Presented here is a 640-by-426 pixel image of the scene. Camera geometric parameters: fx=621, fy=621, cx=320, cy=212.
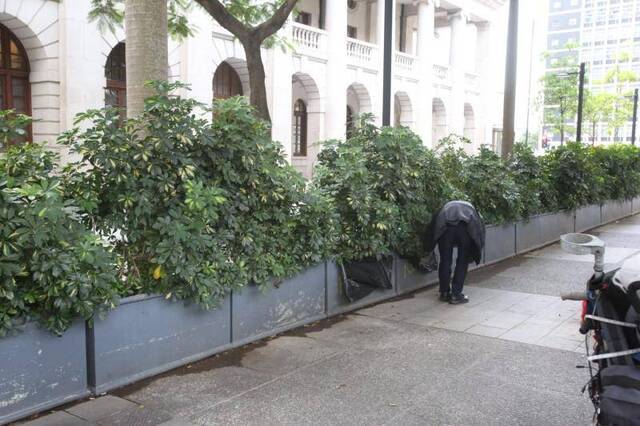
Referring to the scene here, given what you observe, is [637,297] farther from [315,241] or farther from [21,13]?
[21,13]

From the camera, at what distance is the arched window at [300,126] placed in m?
30.7

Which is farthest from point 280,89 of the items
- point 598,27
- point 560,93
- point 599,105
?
point 598,27

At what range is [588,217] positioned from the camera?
50.3 ft

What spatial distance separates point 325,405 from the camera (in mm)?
4527

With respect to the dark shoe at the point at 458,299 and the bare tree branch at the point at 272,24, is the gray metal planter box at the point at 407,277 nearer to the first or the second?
the dark shoe at the point at 458,299

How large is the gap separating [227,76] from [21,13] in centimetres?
949

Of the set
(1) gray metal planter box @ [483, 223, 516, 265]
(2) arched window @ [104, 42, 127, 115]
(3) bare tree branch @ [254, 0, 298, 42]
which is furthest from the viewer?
(2) arched window @ [104, 42, 127, 115]

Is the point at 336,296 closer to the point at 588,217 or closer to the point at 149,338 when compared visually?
the point at 149,338

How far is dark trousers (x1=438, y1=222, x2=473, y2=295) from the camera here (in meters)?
7.68

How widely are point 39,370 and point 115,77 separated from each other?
53.4 feet

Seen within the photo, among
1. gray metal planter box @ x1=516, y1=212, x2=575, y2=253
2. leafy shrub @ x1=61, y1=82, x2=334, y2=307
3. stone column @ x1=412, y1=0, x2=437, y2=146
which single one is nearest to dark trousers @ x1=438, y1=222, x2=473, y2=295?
leafy shrub @ x1=61, y1=82, x2=334, y2=307

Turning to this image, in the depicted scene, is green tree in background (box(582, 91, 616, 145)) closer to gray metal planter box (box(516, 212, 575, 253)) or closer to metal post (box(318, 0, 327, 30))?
metal post (box(318, 0, 327, 30))

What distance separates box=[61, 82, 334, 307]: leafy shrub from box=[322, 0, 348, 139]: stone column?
21520 millimetres

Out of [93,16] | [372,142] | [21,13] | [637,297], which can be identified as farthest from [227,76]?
[637,297]
